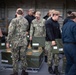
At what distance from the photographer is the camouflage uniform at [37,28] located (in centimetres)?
883

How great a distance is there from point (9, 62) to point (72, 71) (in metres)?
2.50

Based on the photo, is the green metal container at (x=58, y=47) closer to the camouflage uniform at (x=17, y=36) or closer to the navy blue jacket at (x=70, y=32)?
the camouflage uniform at (x=17, y=36)

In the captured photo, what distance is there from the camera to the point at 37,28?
8883mm

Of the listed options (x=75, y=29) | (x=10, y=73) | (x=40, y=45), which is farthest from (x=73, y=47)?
(x=40, y=45)

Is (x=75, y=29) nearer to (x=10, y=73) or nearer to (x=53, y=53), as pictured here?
(x=53, y=53)

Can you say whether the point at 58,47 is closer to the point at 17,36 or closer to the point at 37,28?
the point at 17,36

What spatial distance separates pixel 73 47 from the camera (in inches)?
234

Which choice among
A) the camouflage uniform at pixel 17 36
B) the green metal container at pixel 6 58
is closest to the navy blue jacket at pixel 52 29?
the camouflage uniform at pixel 17 36

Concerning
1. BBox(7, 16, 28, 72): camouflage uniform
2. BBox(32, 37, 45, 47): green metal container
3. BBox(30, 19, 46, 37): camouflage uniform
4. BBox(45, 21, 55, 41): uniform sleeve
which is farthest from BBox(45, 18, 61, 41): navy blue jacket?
BBox(30, 19, 46, 37): camouflage uniform

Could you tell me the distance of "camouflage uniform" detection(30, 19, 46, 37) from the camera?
8828 mm

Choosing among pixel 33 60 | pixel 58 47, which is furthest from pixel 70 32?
pixel 33 60

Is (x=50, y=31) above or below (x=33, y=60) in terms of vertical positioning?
above

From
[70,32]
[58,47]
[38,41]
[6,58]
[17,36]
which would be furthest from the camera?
[38,41]

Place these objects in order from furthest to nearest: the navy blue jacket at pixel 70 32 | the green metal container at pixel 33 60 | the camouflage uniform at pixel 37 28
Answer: the camouflage uniform at pixel 37 28, the green metal container at pixel 33 60, the navy blue jacket at pixel 70 32
